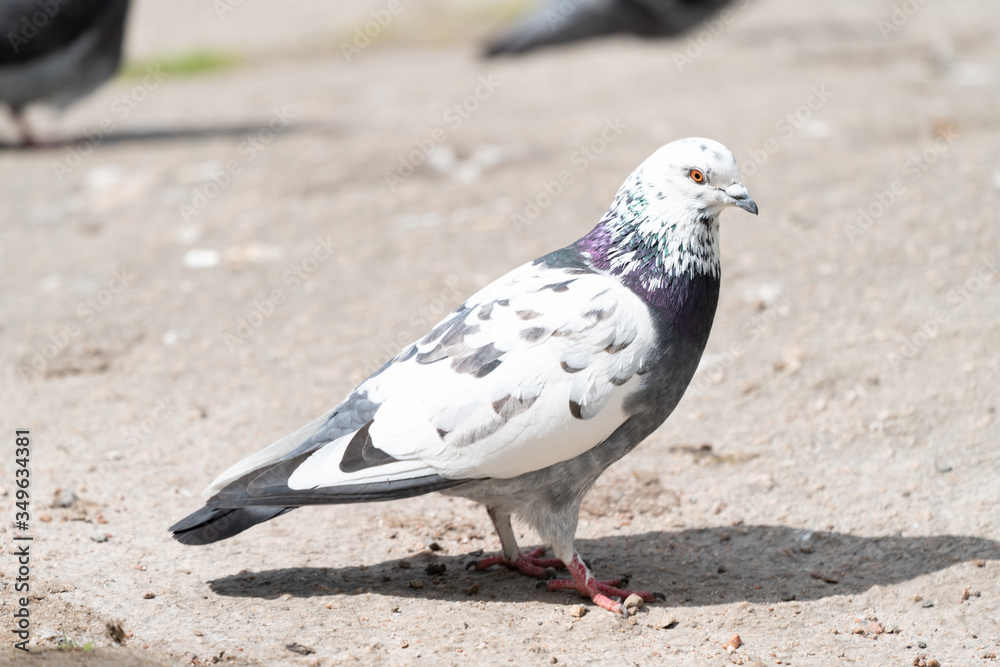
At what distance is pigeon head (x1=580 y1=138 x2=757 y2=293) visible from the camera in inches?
134

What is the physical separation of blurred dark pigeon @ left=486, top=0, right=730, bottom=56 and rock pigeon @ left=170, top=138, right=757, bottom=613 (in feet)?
29.0

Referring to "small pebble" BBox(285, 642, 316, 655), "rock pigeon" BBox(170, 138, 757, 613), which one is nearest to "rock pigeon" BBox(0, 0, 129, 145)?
"rock pigeon" BBox(170, 138, 757, 613)

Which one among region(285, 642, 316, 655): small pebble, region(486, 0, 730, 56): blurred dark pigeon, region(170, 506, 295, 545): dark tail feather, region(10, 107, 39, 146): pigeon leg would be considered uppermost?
region(170, 506, 295, 545): dark tail feather

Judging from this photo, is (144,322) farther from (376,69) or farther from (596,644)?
(376,69)

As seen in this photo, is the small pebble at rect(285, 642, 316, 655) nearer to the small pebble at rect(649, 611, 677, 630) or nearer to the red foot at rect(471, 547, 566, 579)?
the red foot at rect(471, 547, 566, 579)

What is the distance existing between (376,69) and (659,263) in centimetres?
951

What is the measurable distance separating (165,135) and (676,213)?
7306mm

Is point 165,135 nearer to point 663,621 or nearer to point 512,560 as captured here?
point 512,560

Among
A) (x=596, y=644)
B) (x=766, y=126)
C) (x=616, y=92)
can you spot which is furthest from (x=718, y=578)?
(x=616, y=92)

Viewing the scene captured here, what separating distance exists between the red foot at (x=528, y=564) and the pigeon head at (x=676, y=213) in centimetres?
111

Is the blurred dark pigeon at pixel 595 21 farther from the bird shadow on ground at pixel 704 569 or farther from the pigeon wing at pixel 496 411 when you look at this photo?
the pigeon wing at pixel 496 411

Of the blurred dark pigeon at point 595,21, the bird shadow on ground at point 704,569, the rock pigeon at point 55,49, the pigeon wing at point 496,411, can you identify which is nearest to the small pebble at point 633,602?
the bird shadow on ground at point 704,569

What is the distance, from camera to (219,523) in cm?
337

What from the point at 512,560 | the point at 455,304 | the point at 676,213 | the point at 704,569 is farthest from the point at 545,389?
the point at 455,304
